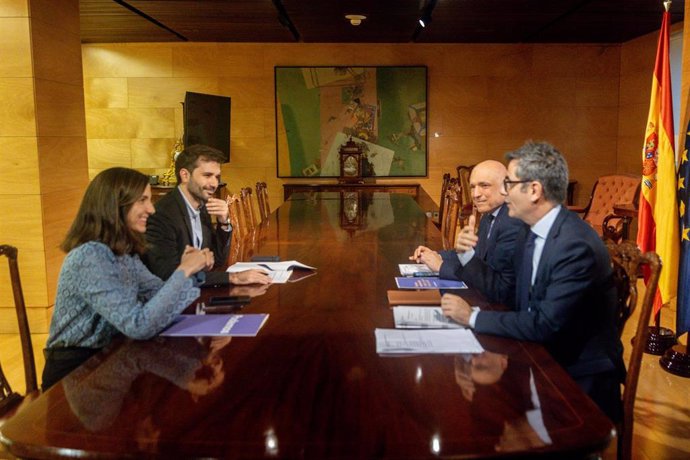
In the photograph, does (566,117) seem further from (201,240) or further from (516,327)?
(516,327)

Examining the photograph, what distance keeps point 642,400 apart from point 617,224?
11.6 feet

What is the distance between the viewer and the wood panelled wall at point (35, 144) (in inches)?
173

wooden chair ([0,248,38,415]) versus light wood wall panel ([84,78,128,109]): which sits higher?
light wood wall panel ([84,78,128,109])

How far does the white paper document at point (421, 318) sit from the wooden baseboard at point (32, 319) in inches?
134

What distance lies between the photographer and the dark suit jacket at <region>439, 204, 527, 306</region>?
96.6 inches

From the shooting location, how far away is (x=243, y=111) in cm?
826

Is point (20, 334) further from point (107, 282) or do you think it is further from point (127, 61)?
point (127, 61)

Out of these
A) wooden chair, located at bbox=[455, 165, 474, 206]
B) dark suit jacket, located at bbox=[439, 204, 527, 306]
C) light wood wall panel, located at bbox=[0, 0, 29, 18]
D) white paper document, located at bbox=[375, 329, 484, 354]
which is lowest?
white paper document, located at bbox=[375, 329, 484, 354]

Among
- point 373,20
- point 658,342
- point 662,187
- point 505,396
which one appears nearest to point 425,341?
point 505,396

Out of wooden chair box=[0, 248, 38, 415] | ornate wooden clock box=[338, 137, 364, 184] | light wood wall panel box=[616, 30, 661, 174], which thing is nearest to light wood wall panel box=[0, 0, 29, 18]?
wooden chair box=[0, 248, 38, 415]

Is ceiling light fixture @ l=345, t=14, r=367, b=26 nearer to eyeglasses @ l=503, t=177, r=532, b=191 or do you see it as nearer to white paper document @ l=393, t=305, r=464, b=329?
eyeglasses @ l=503, t=177, r=532, b=191

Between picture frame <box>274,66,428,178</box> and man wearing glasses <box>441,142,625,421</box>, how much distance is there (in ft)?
20.3

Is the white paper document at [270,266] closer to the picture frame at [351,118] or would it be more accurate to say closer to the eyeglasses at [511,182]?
the eyeglasses at [511,182]

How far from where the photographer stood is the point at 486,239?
3.00 m
